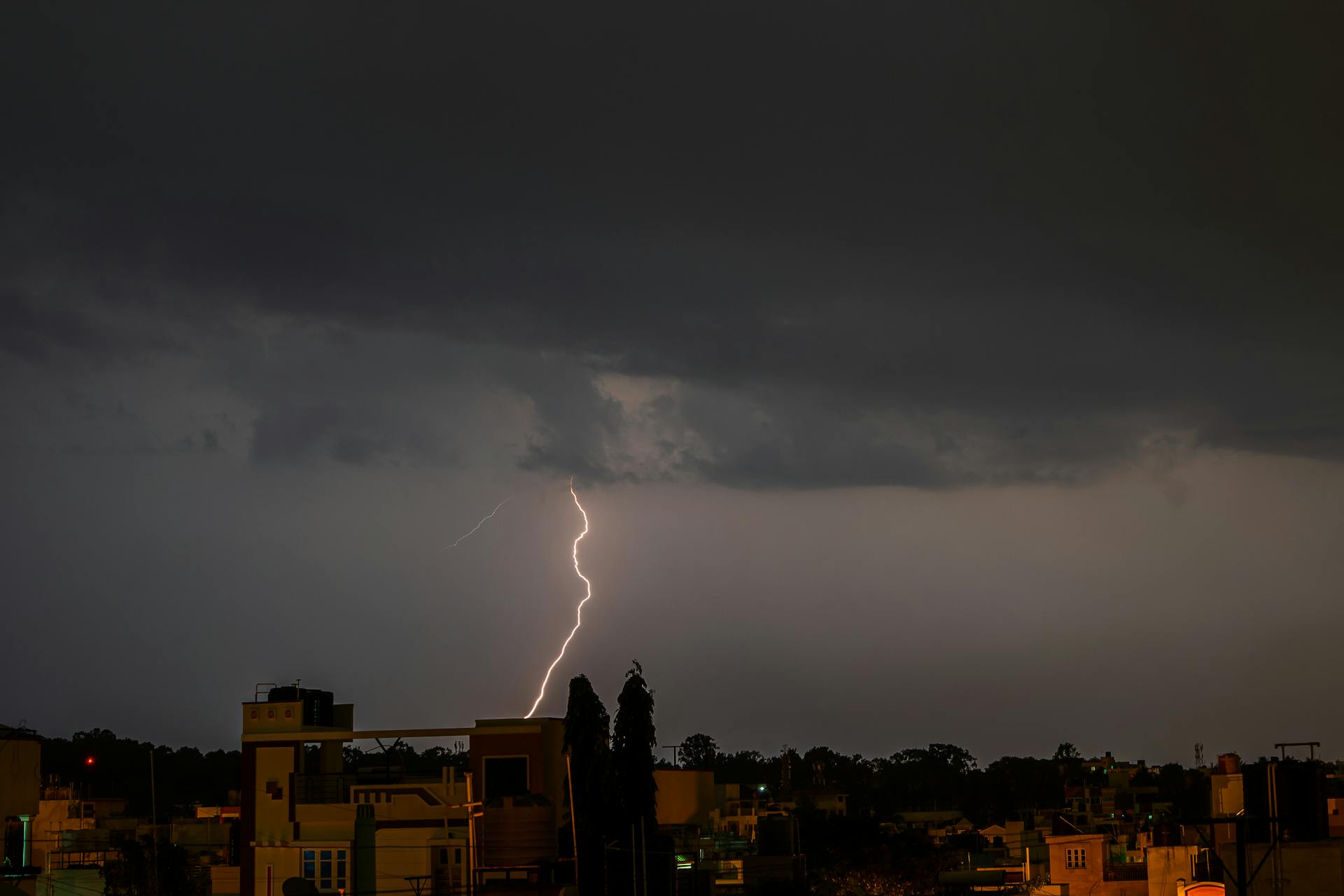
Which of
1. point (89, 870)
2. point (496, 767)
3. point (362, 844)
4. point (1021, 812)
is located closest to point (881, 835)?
point (1021, 812)

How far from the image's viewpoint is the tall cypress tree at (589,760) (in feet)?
192

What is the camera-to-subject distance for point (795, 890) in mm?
54469

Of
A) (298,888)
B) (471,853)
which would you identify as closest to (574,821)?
(471,853)

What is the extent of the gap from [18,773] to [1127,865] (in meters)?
40.4

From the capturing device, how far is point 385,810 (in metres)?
56.6

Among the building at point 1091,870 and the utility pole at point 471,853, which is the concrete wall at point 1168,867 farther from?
the utility pole at point 471,853

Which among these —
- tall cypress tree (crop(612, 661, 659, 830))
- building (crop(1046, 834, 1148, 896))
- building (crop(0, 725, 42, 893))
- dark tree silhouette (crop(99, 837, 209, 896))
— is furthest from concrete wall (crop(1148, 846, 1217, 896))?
dark tree silhouette (crop(99, 837, 209, 896))

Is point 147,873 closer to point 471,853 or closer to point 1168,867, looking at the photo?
point 471,853

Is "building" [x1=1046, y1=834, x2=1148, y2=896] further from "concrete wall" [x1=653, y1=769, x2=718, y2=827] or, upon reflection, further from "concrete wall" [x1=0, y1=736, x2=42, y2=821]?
"concrete wall" [x1=0, y1=736, x2=42, y2=821]

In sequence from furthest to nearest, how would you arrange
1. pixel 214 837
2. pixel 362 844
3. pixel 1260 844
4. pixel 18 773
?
pixel 214 837
pixel 362 844
pixel 18 773
pixel 1260 844

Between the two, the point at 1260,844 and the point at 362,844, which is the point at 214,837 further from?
the point at 1260,844

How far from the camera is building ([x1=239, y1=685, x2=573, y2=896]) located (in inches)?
1909

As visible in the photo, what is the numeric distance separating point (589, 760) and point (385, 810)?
7542mm

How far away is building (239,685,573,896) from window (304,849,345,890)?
0.05 metres
